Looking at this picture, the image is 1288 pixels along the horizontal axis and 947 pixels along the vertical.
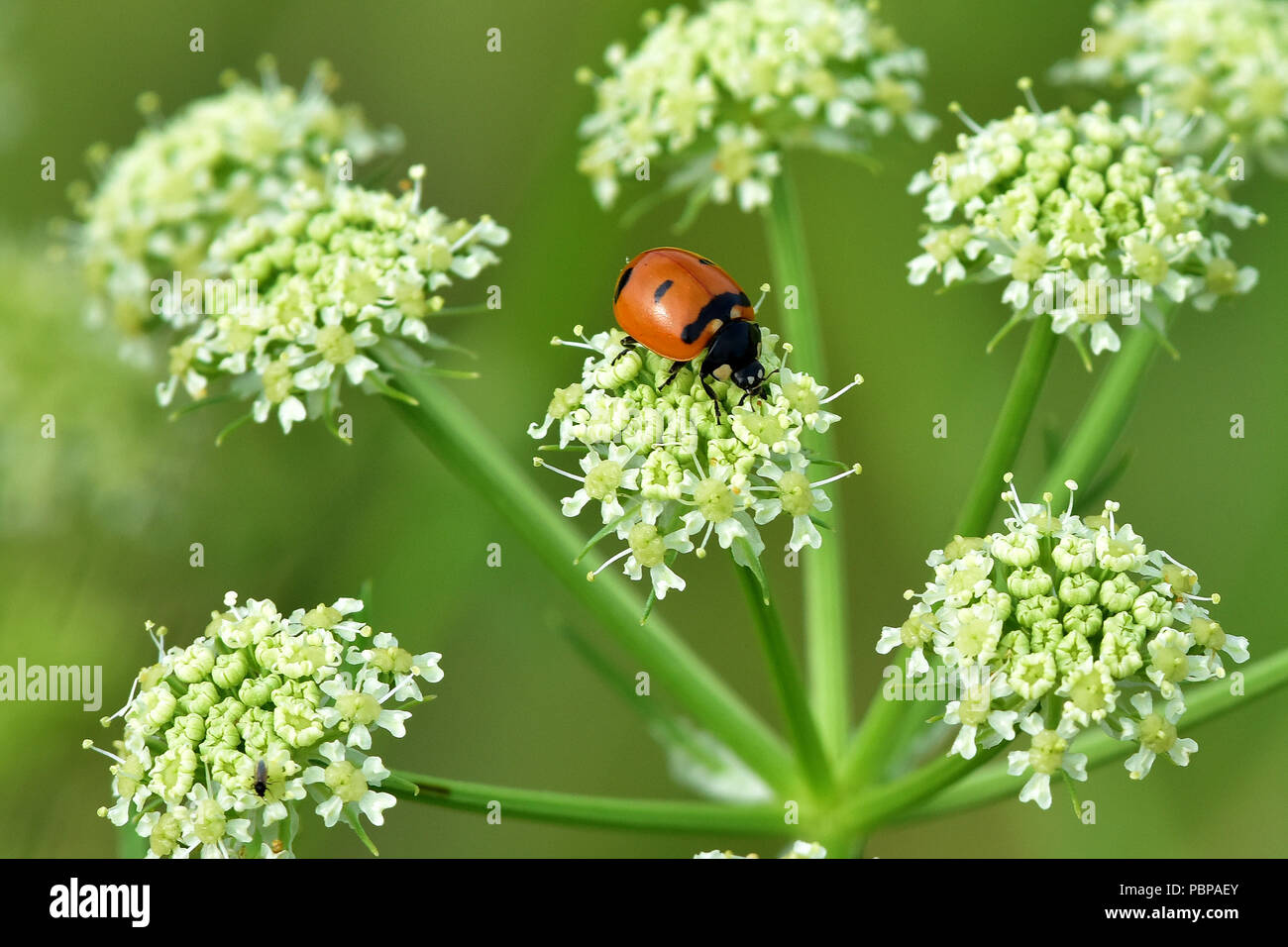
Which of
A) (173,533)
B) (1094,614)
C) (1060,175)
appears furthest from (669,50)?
(173,533)

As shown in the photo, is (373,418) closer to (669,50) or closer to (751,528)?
(669,50)

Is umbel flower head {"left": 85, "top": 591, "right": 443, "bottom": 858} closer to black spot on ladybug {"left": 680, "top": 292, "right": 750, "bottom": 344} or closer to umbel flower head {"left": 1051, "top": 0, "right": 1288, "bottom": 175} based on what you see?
black spot on ladybug {"left": 680, "top": 292, "right": 750, "bottom": 344}

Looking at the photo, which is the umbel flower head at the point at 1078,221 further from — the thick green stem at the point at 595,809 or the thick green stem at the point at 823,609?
the thick green stem at the point at 595,809

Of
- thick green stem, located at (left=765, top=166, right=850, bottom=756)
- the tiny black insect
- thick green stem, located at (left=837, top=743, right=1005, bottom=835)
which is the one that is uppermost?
thick green stem, located at (left=765, top=166, right=850, bottom=756)

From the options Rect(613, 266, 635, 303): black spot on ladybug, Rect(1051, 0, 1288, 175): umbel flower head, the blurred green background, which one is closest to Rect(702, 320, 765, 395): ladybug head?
Rect(613, 266, 635, 303): black spot on ladybug

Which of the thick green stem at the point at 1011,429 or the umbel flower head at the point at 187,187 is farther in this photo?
the umbel flower head at the point at 187,187

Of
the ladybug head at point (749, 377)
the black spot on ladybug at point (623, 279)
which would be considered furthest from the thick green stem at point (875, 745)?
the black spot on ladybug at point (623, 279)
